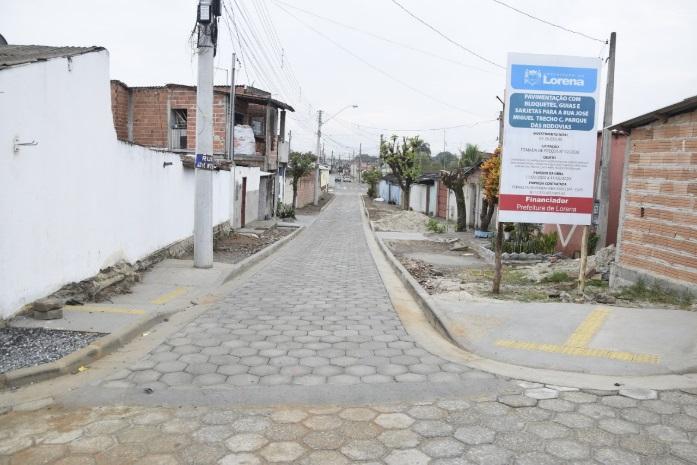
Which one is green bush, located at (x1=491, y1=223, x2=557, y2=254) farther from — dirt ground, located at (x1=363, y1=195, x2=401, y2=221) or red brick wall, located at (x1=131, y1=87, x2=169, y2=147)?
red brick wall, located at (x1=131, y1=87, x2=169, y2=147)

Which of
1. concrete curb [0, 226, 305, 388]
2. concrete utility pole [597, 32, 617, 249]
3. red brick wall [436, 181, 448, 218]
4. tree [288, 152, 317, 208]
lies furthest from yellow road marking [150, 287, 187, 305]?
tree [288, 152, 317, 208]

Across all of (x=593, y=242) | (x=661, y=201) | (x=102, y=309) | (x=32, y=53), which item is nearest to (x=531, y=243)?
(x=593, y=242)

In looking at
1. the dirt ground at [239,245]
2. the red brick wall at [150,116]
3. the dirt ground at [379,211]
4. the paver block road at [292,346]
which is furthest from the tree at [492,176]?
the red brick wall at [150,116]

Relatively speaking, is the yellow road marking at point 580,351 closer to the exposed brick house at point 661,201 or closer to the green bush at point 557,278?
the exposed brick house at point 661,201

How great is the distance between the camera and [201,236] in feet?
36.8

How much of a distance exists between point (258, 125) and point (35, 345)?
2699 centimetres

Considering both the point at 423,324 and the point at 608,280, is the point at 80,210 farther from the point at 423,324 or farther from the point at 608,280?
the point at 608,280

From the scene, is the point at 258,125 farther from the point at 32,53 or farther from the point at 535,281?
the point at 32,53

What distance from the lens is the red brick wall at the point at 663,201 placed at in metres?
7.99

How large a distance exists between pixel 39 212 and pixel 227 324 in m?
2.59

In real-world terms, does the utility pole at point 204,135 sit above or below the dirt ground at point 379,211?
above

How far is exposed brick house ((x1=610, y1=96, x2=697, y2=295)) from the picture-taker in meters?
8.00

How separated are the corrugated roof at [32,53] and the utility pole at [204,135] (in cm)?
298

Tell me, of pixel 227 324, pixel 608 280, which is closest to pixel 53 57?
pixel 227 324
